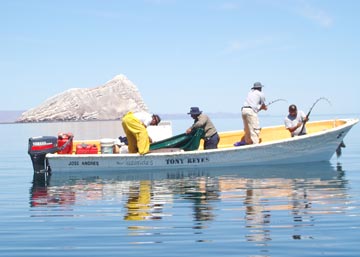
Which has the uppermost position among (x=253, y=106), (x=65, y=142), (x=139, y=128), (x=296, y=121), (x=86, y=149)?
(x=253, y=106)

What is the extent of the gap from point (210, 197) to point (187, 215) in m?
2.30

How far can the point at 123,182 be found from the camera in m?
15.5

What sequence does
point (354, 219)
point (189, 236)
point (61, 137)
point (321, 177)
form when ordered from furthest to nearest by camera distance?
point (61, 137)
point (321, 177)
point (354, 219)
point (189, 236)

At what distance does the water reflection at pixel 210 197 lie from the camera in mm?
8656

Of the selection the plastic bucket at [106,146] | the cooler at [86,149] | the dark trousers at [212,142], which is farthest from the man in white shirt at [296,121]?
the cooler at [86,149]

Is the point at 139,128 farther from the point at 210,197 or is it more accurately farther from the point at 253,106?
the point at 210,197

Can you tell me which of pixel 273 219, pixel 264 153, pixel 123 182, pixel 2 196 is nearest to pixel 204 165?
pixel 264 153

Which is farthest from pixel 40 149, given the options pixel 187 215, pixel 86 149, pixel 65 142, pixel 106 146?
pixel 187 215

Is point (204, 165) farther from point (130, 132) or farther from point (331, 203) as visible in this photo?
point (331, 203)

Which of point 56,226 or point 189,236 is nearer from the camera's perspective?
point 189,236

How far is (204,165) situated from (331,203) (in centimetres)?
757

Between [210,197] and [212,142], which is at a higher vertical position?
[212,142]

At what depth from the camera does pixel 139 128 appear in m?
16.8

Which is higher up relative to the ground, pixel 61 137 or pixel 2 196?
pixel 61 137
